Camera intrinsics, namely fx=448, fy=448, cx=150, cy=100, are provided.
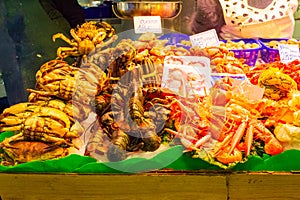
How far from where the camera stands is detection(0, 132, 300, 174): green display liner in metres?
1.62

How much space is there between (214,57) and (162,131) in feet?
2.23

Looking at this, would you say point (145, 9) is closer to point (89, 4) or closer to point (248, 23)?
point (248, 23)

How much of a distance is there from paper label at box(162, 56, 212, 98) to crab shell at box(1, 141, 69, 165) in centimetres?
54

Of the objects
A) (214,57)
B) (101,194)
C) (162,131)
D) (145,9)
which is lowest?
(101,194)

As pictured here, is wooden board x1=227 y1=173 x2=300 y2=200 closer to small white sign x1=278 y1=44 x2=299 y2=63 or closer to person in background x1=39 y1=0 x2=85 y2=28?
small white sign x1=278 y1=44 x2=299 y2=63

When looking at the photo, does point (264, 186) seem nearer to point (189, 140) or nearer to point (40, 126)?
point (189, 140)

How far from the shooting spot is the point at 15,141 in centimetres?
169

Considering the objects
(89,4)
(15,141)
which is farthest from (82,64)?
(89,4)

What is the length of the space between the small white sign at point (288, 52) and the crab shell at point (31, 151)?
134 centimetres

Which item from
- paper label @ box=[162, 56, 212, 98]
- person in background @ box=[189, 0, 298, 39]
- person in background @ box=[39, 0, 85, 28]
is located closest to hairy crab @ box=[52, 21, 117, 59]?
paper label @ box=[162, 56, 212, 98]

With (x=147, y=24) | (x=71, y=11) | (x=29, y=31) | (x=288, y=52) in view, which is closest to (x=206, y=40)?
(x=147, y=24)

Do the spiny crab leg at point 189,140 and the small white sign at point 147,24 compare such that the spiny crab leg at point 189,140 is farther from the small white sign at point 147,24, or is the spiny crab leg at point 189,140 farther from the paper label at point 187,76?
the small white sign at point 147,24

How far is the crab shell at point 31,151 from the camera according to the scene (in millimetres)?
1677

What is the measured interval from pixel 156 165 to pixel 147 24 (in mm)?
1101
